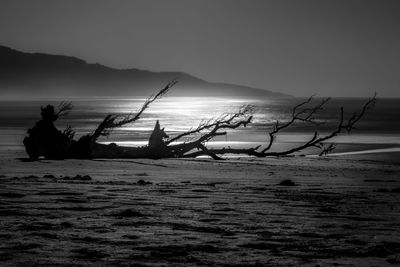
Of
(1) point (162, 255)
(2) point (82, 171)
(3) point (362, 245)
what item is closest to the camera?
(1) point (162, 255)

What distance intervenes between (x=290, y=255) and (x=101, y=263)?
1537 millimetres

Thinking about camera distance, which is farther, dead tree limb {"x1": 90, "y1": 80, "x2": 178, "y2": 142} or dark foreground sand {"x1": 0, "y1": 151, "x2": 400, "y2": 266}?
dead tree limb {"x1": 90, "y1": 80, "x2": 178, "y2": 142}

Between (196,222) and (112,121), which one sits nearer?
(196,222)

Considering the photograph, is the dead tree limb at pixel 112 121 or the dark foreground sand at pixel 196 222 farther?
the dead tree limb at pixel 112 121

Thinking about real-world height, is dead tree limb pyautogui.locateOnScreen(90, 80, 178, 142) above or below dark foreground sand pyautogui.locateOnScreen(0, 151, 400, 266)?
above

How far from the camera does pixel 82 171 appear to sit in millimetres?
13523

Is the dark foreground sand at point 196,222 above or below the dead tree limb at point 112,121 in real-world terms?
below

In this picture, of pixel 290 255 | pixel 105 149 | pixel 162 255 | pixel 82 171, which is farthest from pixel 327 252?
pixel 105 149

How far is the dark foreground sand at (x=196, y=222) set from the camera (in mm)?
5227

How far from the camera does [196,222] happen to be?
6773mm

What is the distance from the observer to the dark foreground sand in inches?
206

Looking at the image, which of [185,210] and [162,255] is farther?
[185,210]

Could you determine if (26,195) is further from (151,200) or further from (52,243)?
(52,243)

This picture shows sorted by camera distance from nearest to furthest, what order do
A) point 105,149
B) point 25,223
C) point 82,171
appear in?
point 25,223
point 82,171
point 105,149
